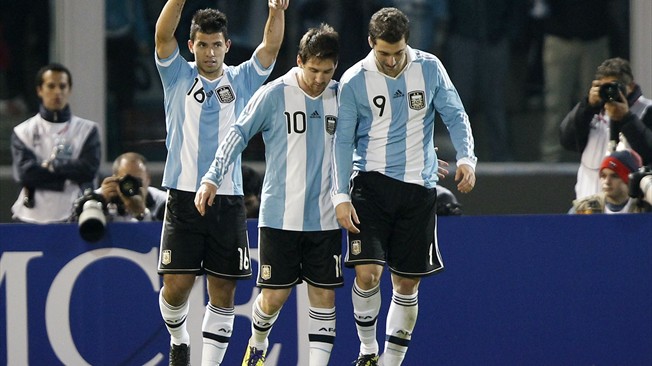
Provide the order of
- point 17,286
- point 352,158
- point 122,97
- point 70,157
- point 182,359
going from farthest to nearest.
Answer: point 122,97 < point 70,157 < point 17,286 < point 182,359 < point 352,158

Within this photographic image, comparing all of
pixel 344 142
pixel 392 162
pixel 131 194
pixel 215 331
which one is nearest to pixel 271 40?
pixel 344 142

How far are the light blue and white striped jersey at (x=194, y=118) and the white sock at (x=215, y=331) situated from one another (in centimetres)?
65

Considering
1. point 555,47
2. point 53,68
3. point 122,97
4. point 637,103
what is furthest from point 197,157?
point 555,47

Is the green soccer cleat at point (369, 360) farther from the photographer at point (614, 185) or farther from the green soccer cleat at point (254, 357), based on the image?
the photographer at point (614, 185)

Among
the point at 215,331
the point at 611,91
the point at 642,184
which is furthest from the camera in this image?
the point at 611,91

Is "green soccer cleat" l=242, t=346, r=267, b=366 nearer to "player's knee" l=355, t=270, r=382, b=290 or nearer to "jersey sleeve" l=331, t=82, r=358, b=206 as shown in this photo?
"player's knee" l=355, t=270, r=382, b=290

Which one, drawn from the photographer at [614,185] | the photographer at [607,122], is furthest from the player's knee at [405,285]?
the photographer at [607,122]

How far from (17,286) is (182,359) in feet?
4.21

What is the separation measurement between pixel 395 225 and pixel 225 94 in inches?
45.8

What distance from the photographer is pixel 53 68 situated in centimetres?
967

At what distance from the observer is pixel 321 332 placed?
7.57m

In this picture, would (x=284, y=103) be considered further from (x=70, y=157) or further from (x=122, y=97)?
(x=122, y=97)

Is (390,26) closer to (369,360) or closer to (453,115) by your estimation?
(453,115)

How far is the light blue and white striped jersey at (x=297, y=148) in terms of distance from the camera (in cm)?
748
